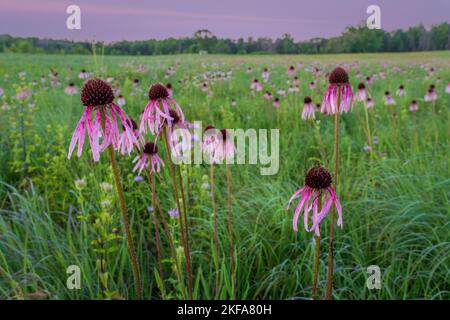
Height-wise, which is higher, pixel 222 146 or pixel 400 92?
pixel 400 92

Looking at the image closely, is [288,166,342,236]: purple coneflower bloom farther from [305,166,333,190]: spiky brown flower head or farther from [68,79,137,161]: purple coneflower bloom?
[68,79,137,161]: purple coneflower bloom

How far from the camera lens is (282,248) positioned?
131cm

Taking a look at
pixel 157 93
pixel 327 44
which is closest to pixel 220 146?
pixel 157 93

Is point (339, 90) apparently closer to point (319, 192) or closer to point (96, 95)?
point (319, 192)

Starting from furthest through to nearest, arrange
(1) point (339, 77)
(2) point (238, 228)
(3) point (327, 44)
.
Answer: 1. (3) point (327, 44)
2. (2) point (238, 228)
3. (1) point (339, 77)

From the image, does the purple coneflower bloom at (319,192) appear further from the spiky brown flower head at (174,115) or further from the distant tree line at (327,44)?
the distant tree line at (327,44)

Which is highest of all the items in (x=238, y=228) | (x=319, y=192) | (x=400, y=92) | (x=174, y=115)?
(x=400, y=92)

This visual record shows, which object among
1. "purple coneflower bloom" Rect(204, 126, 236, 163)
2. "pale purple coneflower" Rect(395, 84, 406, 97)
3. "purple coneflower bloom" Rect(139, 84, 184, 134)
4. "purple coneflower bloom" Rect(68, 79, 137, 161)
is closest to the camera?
"purple coneflower bloom" Rect(68, 79, 137, 161)

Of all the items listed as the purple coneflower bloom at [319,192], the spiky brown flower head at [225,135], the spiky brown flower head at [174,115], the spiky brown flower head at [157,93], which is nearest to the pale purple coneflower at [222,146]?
the spiky brown flower head at [225,135]

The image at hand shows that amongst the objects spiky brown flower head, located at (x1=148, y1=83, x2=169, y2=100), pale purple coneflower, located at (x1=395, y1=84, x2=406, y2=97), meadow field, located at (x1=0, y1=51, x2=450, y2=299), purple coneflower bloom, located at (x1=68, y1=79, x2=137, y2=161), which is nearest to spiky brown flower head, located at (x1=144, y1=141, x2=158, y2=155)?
meadow field, located at (x1=0, y1=51, x2=450, y2=299)

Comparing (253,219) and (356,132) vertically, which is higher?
(356,132)
